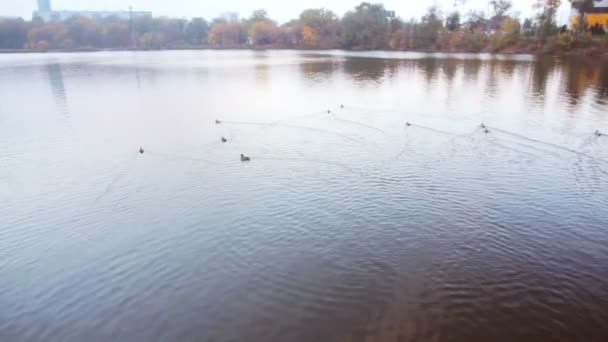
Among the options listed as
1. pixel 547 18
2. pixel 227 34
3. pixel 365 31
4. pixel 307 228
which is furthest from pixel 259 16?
pixel 307 228

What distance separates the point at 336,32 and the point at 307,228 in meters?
124

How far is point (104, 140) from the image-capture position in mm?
23922

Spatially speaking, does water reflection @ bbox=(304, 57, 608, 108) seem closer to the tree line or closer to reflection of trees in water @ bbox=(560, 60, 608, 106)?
reflection of trees in water @ bbox=(560, 60, 608, 106)

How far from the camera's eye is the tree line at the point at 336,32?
85.2 m

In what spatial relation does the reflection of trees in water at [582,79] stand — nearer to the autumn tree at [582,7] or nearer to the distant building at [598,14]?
the autumn tree at [582,7]

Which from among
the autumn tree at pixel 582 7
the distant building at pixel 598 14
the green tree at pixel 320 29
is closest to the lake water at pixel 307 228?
the autumn tree at pixel 582 7

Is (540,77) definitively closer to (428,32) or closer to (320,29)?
(428,32)

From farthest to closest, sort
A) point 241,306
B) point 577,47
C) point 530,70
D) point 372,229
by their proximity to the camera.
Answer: point 577,47, point 530,70, point 372,229, point 241,306

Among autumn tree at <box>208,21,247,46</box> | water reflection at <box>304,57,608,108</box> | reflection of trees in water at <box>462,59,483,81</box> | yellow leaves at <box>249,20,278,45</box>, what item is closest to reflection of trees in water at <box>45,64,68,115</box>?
water reflection at <box>304,57,608,108</box>

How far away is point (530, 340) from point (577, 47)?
8442cm

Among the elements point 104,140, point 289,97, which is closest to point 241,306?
point 104,140

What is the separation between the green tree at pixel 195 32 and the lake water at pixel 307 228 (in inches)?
5246

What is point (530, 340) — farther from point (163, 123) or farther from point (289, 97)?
point (289, 97)

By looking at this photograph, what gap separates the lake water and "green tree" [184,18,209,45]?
133 m
